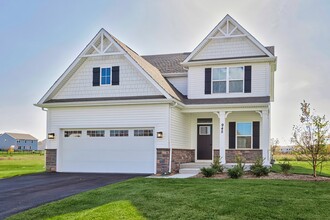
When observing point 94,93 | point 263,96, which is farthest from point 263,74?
point 94,93

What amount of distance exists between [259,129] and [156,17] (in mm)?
7595

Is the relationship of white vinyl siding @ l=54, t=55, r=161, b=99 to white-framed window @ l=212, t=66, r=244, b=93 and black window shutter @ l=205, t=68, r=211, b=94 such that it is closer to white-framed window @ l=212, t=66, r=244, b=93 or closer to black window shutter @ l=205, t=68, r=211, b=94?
black window shutter @ l=205, t=68, r=211, b=94

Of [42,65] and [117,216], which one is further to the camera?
[42,65]

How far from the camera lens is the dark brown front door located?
1895cm

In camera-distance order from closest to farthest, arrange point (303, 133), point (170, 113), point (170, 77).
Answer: point (303, 133), point (170, 113), point (170, 77)

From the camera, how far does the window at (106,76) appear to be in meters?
17.9

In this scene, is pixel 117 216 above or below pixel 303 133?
below

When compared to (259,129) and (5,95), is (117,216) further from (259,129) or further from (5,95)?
(5,95)

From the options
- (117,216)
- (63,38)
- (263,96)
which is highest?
(63,38)

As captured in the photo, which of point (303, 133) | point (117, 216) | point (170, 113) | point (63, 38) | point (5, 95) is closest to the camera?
point (117, 216)

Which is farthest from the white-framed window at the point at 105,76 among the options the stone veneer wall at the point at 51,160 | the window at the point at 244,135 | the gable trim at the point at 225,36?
the window at the point at 244,135

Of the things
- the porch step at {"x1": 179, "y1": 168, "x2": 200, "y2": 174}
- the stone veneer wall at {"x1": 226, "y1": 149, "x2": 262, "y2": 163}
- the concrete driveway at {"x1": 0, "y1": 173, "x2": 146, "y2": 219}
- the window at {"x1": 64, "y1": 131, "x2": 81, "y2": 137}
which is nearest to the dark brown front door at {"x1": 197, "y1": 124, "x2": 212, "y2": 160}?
the stone veneer wall at {"x1": 226, "y1": 149, "x2": 262, "y2": 163}

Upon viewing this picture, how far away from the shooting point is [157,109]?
1658 cm

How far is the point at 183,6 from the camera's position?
17.3m
